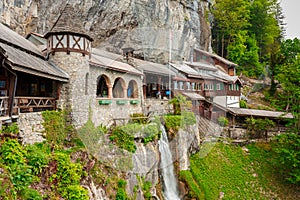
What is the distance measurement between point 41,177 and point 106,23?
19.3 meters

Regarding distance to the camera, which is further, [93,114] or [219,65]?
[219,65]

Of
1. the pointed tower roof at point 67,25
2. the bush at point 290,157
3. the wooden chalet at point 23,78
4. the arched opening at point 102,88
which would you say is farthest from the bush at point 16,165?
the bush at point 290,157

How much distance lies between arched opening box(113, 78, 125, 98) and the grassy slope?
7.40 meters

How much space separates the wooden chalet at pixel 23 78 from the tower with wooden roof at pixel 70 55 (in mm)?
445

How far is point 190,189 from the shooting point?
16.7 m

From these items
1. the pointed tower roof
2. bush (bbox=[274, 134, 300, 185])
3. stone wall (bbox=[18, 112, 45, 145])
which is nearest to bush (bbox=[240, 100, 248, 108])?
bush (bbox=[274, 134, 300, 185])

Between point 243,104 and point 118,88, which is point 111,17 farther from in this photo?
point 243,104

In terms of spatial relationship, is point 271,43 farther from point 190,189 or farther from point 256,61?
point 190,189

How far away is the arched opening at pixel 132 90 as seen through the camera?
61.2ft

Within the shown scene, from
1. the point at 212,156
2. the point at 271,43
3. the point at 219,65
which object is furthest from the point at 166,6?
the point at 271,43

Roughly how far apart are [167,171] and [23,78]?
11.0 meters

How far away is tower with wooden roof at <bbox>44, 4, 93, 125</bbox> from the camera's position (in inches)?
534

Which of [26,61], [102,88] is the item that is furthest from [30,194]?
[102,88]

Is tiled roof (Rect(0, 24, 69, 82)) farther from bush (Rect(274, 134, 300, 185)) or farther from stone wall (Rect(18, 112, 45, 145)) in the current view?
bush (Rect(274, 134, 300, 185))
